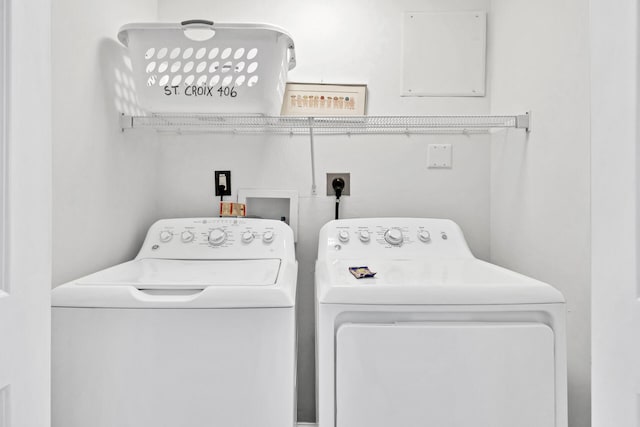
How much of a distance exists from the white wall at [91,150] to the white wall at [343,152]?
265 millimetres

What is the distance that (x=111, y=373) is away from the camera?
105 centimetres

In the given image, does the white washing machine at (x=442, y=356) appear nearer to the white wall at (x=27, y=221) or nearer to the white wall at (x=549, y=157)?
the white wall at (x=549, y=157)

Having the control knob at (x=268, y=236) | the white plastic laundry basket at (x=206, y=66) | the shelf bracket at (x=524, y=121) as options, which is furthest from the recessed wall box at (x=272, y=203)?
the shelf bracket at (x=524, y=121)

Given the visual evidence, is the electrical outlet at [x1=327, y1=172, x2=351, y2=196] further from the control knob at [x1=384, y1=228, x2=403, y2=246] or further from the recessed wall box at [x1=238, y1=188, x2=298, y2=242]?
the control knob at [x1=384, y1=228, x2=403, y2=246]

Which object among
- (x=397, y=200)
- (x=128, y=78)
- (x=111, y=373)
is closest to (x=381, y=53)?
(x=397, y=200)

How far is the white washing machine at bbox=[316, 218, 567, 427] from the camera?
3.44ft

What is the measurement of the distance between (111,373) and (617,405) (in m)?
1.07

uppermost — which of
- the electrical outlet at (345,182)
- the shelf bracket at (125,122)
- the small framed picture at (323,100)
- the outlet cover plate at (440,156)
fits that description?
the small framed picture at (323,100)

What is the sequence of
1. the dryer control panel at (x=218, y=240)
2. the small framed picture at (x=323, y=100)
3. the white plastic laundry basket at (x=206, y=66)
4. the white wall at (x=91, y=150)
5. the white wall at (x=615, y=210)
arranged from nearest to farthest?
the white wall at (x=615, y=210) → the white wall at (x=91, y=150) → the white plastic laundry basket at (x=206, y=66) → the dryer control panel at (x=218, y=240) → the small framed picture at (x=323, y=100)

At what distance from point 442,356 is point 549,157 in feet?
2.81

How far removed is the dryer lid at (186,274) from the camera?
1143 millimetres

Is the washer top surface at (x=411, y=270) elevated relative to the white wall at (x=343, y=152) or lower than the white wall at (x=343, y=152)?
lower

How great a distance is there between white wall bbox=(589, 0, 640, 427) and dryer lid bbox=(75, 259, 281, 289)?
0.79 meters

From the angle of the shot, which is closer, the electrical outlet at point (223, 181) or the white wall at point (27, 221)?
the white wall at point (27, 221)
